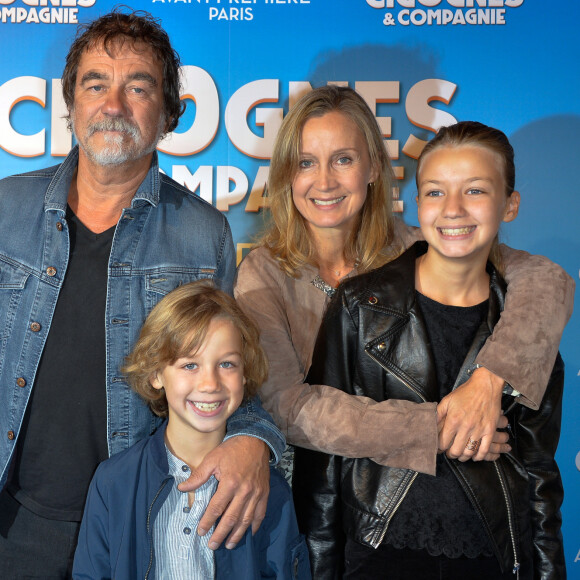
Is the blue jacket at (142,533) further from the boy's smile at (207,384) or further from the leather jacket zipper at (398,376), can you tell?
the leather jacket zipper at (398,376)

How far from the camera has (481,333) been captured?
2.15 m

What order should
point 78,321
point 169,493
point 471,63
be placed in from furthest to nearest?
point 471,63 → point 78,321 → point 169,493

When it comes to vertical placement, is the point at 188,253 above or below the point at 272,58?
below

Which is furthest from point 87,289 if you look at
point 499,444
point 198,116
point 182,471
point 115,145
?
point 198,116

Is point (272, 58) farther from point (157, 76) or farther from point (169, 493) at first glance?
point (169, 493)

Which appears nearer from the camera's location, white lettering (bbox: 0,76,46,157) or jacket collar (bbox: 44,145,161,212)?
jacket collar (bbox: 44,145,161,212)

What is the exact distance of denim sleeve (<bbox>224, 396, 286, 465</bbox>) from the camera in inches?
84.6

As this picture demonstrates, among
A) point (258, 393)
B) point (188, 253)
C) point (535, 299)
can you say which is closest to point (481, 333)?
point (535, 299)

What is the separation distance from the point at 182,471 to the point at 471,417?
2.78 feet

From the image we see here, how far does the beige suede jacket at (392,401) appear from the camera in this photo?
2.02 metres

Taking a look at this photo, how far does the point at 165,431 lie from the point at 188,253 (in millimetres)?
609

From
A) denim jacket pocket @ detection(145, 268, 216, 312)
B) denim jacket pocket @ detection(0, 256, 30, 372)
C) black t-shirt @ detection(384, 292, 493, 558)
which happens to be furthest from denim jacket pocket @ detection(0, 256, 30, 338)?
black t-shirt @ detection(384, 292, 493, 558)

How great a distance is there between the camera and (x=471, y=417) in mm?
2004

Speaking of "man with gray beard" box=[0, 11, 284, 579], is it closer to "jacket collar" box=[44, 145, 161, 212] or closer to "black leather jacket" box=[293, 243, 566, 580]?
"jacket collar" box=[44, 145, 161, 212]
